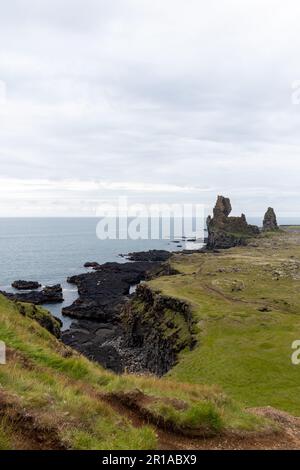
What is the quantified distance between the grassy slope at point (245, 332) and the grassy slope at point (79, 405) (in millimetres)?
18822

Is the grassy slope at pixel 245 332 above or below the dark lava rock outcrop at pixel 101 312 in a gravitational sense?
above

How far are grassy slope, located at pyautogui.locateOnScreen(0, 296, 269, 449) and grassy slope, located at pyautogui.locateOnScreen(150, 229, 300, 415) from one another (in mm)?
18822

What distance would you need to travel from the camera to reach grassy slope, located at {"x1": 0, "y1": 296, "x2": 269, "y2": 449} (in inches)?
479

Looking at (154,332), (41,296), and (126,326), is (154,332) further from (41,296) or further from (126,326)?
(41,296)

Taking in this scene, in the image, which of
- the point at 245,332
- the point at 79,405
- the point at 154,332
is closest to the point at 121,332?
the point at 154,332

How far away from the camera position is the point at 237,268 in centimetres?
12200

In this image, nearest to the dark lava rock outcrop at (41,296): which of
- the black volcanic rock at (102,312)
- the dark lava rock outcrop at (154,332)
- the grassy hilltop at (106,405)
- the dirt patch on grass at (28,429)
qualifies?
the black volcanic rock at (102,312)

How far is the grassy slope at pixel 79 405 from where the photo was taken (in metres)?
12.2

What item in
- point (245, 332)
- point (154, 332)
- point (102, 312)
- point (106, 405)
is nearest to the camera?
point (106, 405)

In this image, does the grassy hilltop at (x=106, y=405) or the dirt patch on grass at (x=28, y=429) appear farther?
the grassy hilltop at (x=106, y=405)

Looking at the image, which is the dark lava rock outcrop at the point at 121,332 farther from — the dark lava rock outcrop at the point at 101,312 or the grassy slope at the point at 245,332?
the grassy slope at the point at 245,332

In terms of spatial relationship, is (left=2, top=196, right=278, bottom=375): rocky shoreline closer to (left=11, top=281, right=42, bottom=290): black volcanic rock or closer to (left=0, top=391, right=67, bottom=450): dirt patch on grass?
(left=11, top=281, right=42, bottom=290): black volcanic rock

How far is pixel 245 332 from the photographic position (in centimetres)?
5962

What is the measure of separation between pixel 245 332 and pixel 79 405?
4958 cm
